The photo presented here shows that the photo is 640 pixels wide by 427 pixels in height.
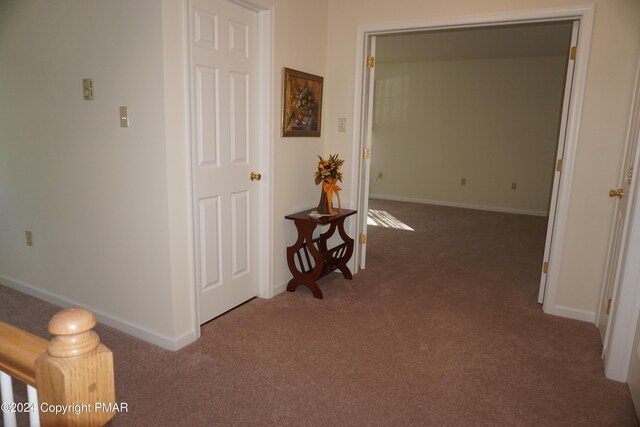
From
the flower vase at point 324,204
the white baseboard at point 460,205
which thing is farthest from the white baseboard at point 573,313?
the white baseboard at point 460,205

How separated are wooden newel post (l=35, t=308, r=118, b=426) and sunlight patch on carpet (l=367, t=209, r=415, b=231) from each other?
5.19 metres

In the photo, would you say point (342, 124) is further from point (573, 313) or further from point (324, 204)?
point (573, 313)

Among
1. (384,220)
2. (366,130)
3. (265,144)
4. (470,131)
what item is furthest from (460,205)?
(265,144)

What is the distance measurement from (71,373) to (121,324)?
2.19 meters

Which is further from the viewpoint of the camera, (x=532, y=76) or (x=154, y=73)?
(x=532, y=76)

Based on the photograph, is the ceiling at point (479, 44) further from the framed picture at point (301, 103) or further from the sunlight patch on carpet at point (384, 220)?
the sunlight patch on carpet at point (384, 220)

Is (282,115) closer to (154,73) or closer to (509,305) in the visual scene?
(154,73)

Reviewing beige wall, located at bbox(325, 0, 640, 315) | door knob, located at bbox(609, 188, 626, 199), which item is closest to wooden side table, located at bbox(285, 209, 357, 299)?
beige wall, located at bbox(325, 0, 640, 315)

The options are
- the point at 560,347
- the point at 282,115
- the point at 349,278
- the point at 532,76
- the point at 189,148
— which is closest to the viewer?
the point at 189,148

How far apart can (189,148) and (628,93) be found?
271 cm

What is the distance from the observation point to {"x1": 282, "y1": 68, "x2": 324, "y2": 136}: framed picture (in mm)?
3145

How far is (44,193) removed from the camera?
290cm

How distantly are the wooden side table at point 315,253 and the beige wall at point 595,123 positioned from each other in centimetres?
161

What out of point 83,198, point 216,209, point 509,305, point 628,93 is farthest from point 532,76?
point 83,198
